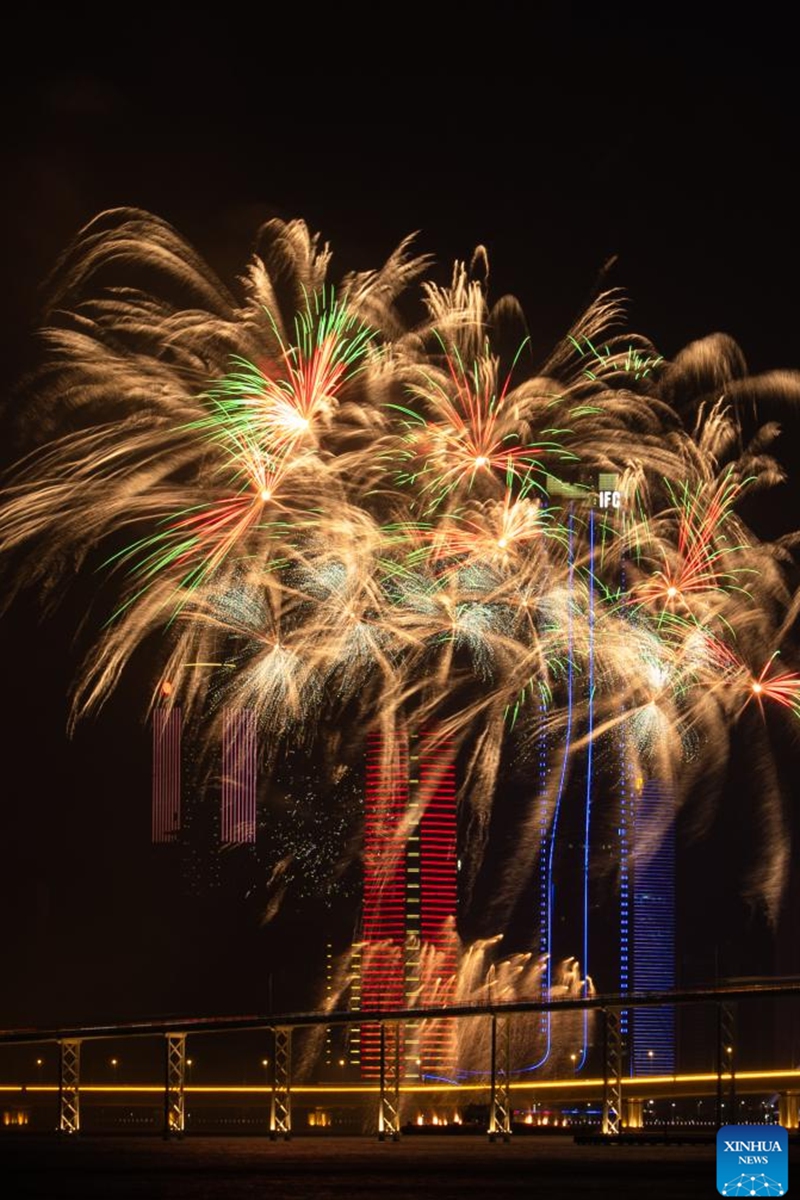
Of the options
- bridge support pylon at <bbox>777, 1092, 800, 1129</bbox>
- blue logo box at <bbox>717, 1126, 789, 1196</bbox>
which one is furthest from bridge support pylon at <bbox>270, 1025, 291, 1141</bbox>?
blue logo box at <bbox>717, 1126, 789, 1196</bbox>

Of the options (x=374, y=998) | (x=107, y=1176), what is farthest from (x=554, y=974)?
(x=107, y=1176)

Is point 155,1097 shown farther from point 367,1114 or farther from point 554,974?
point 554,974

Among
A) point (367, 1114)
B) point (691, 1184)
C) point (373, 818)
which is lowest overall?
point (367, 1114)

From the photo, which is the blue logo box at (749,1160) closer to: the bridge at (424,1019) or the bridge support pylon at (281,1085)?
the bridge at (424,1019)

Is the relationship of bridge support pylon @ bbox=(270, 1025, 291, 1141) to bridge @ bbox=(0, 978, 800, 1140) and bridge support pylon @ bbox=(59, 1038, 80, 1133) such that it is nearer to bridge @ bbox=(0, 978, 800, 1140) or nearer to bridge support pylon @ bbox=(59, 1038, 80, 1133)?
bridge @ bbox=(0, 978, 800, 1140)

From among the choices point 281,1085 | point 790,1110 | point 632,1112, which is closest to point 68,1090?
point 281,1085

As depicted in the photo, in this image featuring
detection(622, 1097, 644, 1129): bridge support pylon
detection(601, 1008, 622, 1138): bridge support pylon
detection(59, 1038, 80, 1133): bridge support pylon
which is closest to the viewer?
detection(601, 1008, 622, 1138): bridge support pylon

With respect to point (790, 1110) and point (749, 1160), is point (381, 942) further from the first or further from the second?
point (749, 1160)
